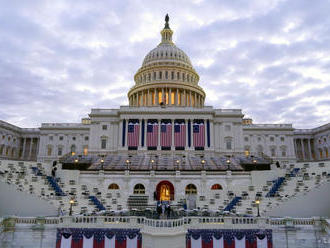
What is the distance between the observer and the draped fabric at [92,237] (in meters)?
22.7

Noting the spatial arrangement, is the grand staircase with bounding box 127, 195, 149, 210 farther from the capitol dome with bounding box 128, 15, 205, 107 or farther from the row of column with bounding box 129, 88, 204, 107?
the row of column with bounding box 129, 88, 204, 107

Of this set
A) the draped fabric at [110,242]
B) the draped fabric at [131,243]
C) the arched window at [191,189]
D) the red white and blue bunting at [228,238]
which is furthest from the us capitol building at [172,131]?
the draped fabric at [131,243]

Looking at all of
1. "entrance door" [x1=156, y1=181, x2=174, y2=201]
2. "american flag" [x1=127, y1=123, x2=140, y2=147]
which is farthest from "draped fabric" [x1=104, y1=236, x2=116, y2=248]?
"american flag" [x1=127, y1=123, x2=140, y2=147]

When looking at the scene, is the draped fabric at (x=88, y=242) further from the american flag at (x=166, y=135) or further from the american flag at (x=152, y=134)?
the american flag at (x=166, y=135)

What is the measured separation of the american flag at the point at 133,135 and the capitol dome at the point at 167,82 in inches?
772

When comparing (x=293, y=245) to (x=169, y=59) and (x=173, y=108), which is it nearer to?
(x=173, y=108)

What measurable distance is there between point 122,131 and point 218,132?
29.0 metres

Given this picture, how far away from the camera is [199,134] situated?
7600cm

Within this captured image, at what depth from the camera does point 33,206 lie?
3133 cm

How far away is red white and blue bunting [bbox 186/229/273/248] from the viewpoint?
22656 mm

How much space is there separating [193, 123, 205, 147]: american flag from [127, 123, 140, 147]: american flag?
16814 mm

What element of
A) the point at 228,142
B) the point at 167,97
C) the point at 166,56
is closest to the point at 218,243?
the point at 228,142

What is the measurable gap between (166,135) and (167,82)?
27.7 meters

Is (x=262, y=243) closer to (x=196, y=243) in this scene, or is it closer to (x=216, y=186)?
(x=196, y=243)
